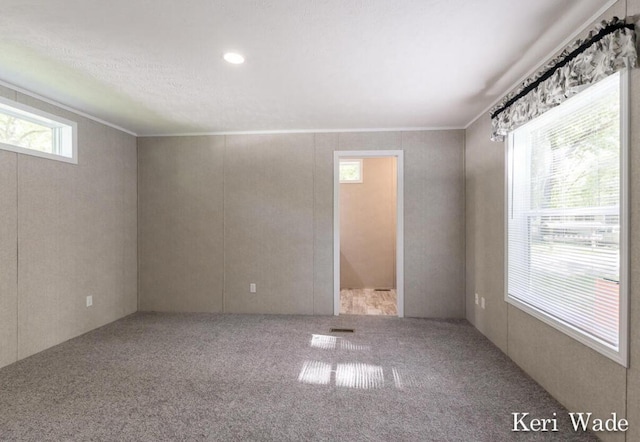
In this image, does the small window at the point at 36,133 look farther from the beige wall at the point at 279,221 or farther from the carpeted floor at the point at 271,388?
the carpeted floor at the point at 271,388

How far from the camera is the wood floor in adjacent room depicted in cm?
454

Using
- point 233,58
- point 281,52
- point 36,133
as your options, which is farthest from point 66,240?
point 281,52

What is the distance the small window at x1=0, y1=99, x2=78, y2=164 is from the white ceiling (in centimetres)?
22

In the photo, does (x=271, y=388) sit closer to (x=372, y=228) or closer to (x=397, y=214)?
(x=397, y=214)

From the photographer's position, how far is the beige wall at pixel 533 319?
1.62 m

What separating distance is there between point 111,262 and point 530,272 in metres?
4.72

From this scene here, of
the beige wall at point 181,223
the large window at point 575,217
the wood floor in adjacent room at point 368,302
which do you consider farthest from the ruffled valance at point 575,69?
the beige wall at point 181,223

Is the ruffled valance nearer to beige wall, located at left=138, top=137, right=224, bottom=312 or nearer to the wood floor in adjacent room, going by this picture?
the wood floor in adjacent room

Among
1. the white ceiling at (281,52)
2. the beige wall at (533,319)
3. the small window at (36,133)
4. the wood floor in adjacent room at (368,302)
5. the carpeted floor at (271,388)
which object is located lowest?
the wood floor in adjacent room at (368,302)

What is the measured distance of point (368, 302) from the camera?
198 inches

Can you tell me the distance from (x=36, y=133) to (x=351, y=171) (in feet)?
15.0

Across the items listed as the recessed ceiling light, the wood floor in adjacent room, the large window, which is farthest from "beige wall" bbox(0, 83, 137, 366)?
the large window

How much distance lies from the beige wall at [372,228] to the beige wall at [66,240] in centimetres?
366

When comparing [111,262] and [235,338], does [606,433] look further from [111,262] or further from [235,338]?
[111,262]
